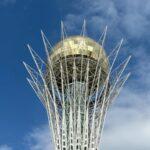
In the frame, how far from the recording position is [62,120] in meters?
77.8

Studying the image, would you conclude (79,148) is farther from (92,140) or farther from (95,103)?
(95,103)

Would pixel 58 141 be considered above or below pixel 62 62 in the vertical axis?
below

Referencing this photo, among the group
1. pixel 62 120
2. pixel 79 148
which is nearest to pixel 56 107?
pixel 62 120

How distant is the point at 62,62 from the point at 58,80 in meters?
3.11

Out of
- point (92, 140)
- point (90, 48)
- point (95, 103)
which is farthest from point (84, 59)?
point (92, 140)

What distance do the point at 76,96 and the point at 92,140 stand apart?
758cm

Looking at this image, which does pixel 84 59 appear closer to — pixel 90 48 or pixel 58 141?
pixel 90 48

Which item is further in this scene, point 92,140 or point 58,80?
point 58,80

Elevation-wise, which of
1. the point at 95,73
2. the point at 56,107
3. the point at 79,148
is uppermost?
the point at 95,73

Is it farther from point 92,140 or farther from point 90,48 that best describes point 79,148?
point 90,48

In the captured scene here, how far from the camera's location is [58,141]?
249 feet

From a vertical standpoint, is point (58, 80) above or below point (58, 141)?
above

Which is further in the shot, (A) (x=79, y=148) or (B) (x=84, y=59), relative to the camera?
(B) (x=84, y=59)

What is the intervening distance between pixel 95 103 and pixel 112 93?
3901 mm
